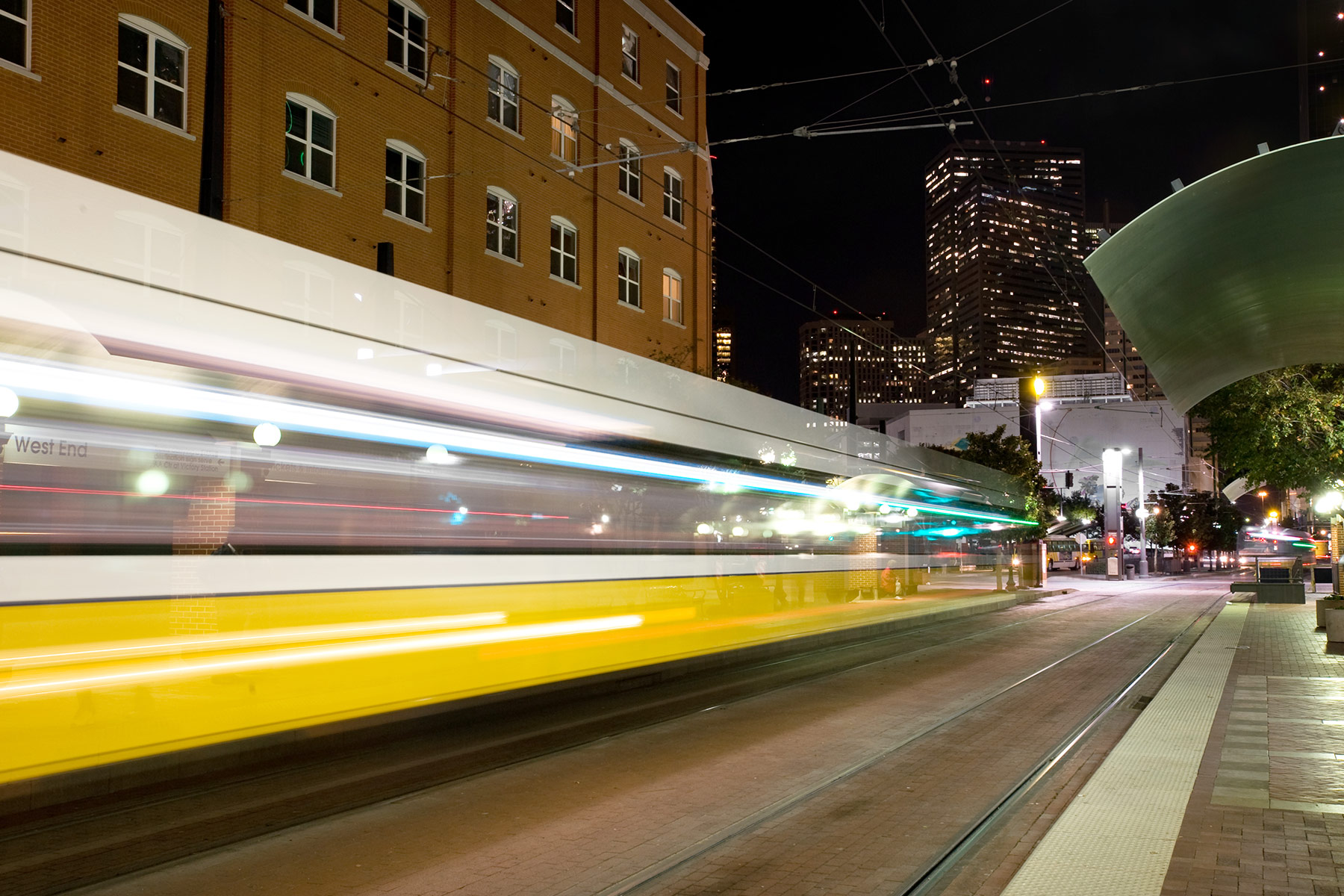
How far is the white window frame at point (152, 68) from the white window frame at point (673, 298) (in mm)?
15366

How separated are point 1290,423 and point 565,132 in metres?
17.7

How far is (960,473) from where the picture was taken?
77.2ft

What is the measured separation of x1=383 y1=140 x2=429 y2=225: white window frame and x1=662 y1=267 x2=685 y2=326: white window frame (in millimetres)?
9868

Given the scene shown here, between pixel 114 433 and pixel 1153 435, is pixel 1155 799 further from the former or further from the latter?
pixel 1153 435

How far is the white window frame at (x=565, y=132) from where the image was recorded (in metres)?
26.2

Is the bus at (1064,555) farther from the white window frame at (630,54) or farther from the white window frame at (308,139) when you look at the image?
the white window frame at (308,139)

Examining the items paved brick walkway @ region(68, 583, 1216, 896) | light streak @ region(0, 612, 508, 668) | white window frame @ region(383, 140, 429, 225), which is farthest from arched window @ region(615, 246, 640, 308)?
light streak @ region(0, 612, 508, 668)

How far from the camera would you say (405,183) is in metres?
21.7

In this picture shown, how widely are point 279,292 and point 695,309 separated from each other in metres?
26.5

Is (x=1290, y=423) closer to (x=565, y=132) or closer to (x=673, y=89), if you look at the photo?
(x=565, y=132)

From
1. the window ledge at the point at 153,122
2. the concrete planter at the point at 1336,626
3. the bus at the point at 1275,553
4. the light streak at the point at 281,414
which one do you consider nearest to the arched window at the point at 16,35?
the window ledge at the point at 153,122

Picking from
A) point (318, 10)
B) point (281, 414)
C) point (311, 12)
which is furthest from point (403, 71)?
point (281, 414)

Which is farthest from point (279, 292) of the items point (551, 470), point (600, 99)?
point (600, 99)

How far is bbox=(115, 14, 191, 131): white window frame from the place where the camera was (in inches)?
648
